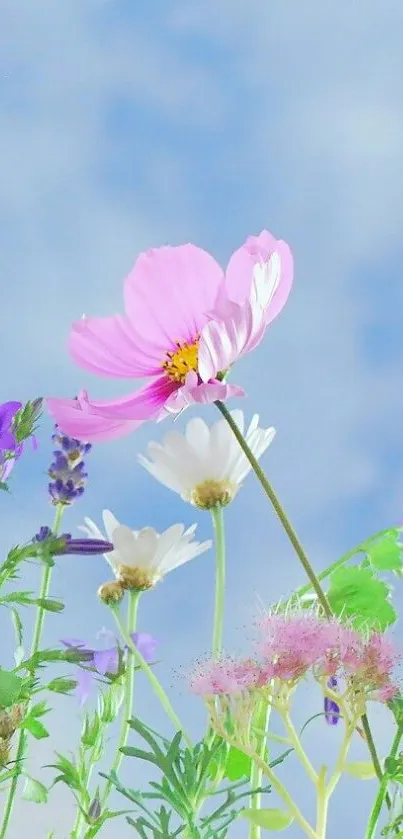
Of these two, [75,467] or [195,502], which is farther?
[75,467]

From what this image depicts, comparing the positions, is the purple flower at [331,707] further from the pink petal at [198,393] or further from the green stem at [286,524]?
the pink petal at [198,393]

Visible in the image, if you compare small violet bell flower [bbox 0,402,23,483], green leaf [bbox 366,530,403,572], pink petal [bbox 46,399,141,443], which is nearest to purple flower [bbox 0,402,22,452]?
small violet bell flower [bbox 0,402,23,483]

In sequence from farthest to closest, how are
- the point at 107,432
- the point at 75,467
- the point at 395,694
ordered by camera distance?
the point at 75,467 < the point at 107,432 < the point at 395,694

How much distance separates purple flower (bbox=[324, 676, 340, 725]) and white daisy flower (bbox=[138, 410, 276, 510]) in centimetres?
19

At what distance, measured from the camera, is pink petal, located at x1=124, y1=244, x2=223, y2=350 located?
2.79 ft

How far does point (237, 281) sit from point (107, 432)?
151 millimetres

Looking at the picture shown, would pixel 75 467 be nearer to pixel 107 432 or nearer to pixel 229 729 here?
pixel 107 432

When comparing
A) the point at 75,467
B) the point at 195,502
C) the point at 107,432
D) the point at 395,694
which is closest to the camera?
the point at 395,694

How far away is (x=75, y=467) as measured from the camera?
122cm

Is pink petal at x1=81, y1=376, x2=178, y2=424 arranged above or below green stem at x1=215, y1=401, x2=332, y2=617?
above

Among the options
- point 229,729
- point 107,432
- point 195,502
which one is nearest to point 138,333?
point 107,432

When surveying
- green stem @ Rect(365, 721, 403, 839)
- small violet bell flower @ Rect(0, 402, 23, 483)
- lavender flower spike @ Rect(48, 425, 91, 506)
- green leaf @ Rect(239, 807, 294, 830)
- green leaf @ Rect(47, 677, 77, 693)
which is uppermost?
lavender flower spike @ Rect(48, 425, 91, 506)

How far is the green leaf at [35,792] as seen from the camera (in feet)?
3.51

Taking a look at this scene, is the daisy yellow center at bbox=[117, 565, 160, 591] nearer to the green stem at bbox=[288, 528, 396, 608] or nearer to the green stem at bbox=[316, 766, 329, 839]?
the green stem at bbox=[288, 528, 396, 608]
